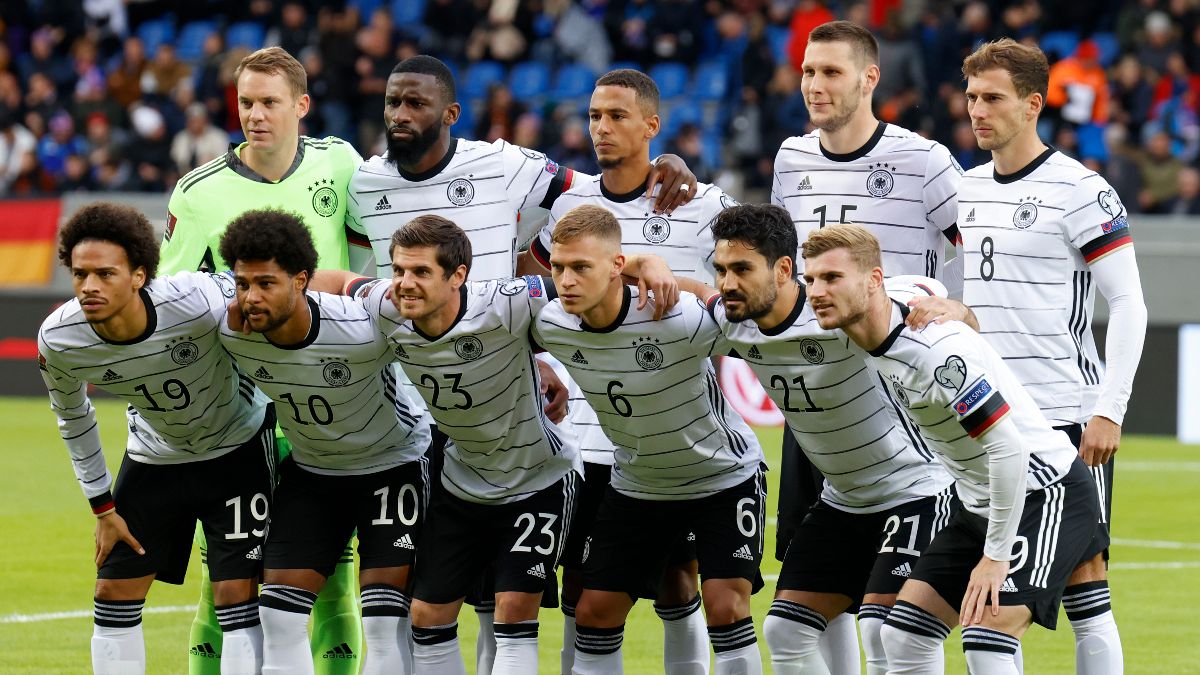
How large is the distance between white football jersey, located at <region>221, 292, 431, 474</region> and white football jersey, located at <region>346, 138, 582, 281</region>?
0.62 m

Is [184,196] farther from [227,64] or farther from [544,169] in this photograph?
[227,64]

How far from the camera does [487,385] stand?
6.46 metres

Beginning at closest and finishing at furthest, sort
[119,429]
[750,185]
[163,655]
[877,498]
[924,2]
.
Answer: [877,498] < [163,655] < [119,429] < [750,185] < [924,2]

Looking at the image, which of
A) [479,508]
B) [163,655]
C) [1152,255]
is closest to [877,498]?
[479,508]

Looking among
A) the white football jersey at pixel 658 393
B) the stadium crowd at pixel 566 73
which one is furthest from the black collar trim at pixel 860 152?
the stadium crowd at pixel 566 73

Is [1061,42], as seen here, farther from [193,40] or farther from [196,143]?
[193,40]

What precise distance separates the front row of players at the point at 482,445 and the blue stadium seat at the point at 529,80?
620 inches

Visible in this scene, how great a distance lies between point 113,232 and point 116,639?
1629 millimetres

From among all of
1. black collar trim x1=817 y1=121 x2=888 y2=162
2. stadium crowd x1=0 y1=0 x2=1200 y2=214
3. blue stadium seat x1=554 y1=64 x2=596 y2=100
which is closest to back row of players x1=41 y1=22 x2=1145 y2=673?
black collar trim x1=817 y1=121 x2=888 y2=162

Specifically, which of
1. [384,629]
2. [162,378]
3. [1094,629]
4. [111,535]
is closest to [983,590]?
[1094,629]

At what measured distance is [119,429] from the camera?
16.9m

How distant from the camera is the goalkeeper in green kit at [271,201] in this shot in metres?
7.08

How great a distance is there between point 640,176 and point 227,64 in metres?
16.2

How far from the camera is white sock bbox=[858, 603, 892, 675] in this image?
617 cm
